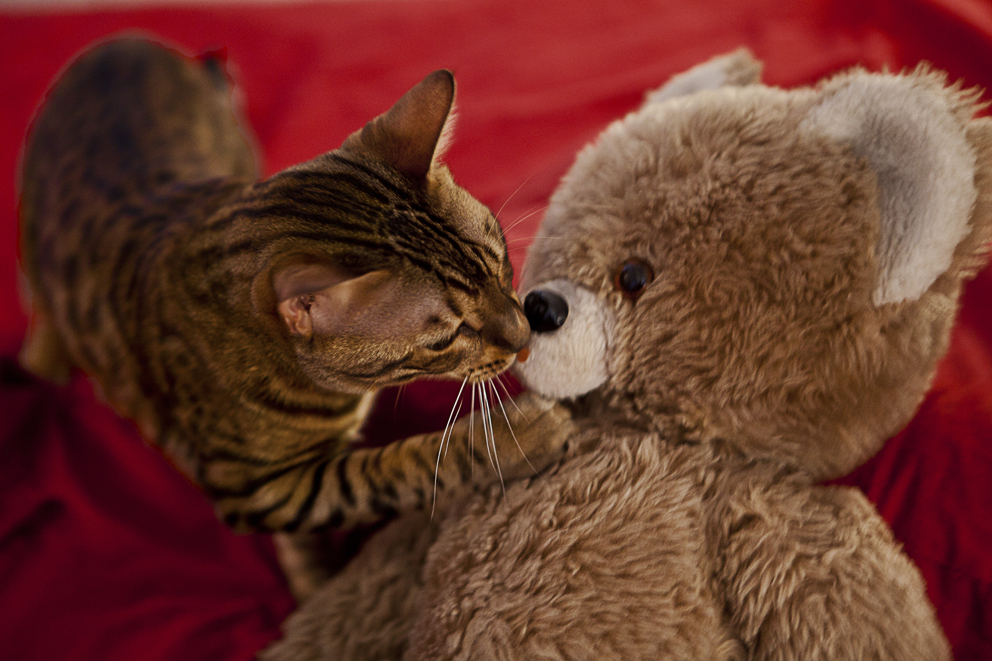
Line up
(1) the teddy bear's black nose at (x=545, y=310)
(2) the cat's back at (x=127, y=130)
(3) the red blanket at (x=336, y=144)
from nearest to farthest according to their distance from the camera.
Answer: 1. (1) the teddy bear's black nose at (x=545, y=310)
2. (3) the red blanket at (x=336, y=144)
3. (2) the cat's back at (x=127, y=130)

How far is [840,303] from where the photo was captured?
0.52 metres

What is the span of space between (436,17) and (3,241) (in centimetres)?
111

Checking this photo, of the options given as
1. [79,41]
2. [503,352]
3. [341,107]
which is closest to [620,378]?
[503,352]

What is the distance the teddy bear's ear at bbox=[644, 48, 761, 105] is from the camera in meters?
0.73

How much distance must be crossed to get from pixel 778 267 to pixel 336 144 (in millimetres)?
1032

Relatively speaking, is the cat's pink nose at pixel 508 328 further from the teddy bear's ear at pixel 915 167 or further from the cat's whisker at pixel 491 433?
the teddy bear's ear at pixel 915 167

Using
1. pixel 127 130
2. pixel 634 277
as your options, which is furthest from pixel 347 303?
pixel 127 130

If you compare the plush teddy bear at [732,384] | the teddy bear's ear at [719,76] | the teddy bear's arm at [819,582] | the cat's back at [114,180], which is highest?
the cat's back at [114,180]

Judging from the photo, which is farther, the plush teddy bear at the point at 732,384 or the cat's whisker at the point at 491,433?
the cat's whisker at the point at 491,433

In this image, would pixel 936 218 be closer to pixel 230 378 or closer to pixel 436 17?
pixel 230 378

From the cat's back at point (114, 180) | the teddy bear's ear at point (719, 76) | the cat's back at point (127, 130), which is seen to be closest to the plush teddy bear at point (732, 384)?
the teddy bear's ear at point (719, 76)

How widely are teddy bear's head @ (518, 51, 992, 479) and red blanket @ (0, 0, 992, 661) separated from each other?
20cm

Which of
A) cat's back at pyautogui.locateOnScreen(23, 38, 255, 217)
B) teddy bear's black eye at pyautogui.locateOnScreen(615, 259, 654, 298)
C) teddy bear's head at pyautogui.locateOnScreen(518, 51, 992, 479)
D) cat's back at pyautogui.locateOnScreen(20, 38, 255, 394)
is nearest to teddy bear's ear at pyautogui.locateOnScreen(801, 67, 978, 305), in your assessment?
teddy bear's head at pyautogui.locateOnScreen(518, 51, 992, 479)

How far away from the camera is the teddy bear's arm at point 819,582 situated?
0.47 metres
